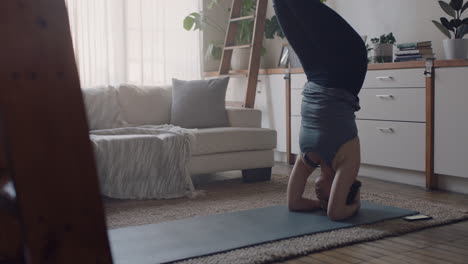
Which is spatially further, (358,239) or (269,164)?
(269,164)

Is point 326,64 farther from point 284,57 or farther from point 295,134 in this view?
point 284,57

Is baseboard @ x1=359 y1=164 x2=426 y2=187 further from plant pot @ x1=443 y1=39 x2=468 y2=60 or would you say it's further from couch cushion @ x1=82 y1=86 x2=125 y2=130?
couch cushion @ x1=82 y1=86 x2=125 y2=130

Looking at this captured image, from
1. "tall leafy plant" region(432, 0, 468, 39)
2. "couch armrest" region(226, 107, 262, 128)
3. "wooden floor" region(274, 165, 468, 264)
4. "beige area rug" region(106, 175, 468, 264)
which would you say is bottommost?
"wooden floor" region(274, 165, 468, 264)

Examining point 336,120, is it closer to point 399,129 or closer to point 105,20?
point 399,129

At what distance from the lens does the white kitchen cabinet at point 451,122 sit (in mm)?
3096

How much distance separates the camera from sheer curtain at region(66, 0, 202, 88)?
4621 millimetres

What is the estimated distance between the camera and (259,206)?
9.53ft

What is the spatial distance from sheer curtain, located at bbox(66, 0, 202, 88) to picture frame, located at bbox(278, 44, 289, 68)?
841 mm

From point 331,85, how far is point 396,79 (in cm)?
111

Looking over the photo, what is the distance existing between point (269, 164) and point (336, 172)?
1.27 m

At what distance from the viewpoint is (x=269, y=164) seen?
3748 mm

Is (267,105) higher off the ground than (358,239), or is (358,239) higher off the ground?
(267,105)

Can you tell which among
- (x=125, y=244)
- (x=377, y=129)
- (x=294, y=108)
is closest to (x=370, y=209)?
(x=377, y=129)

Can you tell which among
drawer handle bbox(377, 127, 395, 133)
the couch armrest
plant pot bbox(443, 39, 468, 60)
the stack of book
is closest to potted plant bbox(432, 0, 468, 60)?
plant pot bbox(443, 39, 468, 60)
